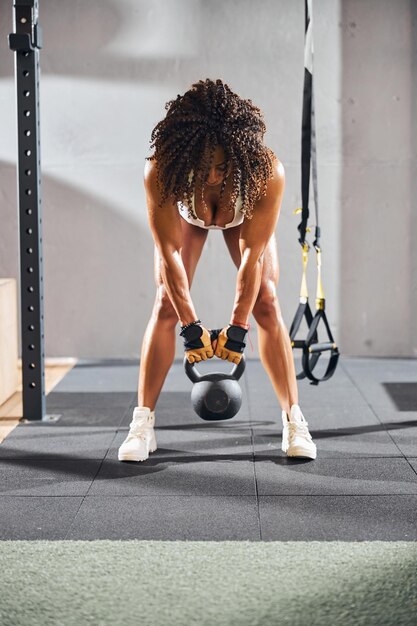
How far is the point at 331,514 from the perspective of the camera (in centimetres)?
245

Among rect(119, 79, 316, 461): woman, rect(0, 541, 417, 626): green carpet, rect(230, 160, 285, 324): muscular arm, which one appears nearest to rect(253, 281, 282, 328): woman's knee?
rect(119, 79, 316, 461): woman

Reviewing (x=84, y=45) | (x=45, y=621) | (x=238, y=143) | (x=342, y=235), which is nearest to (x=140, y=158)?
(x=84, y=45)

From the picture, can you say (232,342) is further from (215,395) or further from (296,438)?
(296,438)

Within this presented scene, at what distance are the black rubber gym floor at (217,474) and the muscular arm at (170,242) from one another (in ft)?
1.85

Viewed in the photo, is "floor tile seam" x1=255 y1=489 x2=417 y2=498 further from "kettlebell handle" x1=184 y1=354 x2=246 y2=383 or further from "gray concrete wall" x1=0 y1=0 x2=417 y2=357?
"gray concrete wall" x1=0 y1=0 x2=417 y2=357

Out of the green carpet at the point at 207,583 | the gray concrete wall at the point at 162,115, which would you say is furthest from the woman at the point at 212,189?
the gray concrete wall at the point at 162,115

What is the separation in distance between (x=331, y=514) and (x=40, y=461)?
1.14 m

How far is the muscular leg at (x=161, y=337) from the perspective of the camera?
3012mm

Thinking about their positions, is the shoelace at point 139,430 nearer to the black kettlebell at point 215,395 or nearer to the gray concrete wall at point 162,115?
the black kettlebell at point 215,395

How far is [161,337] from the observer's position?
3023mm

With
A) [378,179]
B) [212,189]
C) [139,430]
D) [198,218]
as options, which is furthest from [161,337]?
[378,179]

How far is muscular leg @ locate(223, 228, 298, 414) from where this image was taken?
3.01 m

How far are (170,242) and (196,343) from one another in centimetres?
34

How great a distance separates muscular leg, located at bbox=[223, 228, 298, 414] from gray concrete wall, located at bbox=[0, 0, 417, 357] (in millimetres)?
2483
